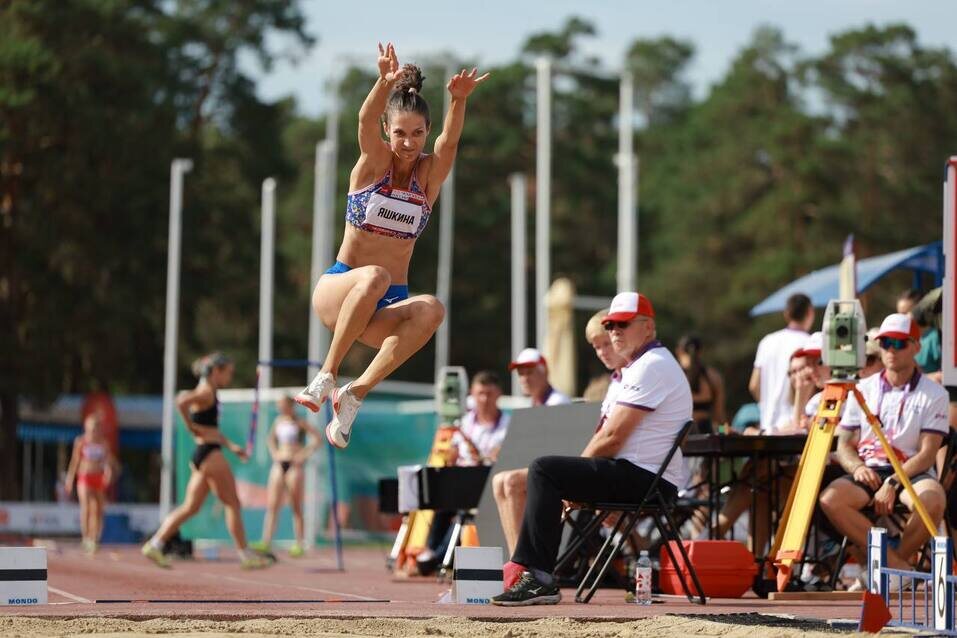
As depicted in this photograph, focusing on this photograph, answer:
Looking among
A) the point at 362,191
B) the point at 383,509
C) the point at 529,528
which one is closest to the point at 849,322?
the point at 529,528

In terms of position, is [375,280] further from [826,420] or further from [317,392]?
[826,420]

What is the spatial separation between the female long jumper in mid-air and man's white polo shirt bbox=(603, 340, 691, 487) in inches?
45.1

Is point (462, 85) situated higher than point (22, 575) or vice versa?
point (462, 85)

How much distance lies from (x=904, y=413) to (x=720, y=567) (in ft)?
4.63

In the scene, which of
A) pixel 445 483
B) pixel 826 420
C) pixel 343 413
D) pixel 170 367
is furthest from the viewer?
pixel 170 367

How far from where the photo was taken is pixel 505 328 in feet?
163

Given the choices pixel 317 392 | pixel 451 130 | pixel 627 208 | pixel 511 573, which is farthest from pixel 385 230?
pixel 627 208

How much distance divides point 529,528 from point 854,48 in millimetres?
40408

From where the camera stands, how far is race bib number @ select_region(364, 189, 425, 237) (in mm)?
8938

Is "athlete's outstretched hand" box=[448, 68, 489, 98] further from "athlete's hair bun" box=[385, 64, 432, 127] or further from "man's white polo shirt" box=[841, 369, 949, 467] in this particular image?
"man's white polo shirt" box=[841, 369, 949, 467]

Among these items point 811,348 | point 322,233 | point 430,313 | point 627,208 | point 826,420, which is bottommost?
point 826,420

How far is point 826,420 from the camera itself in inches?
376

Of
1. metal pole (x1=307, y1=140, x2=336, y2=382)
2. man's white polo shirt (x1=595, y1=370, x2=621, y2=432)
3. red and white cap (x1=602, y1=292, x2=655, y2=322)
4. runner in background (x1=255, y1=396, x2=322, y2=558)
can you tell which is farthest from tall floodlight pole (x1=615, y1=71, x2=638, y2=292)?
red and white cap (x1=602, y1=292, x2=655, y2=322)

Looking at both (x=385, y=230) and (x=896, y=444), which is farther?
(x=896, y=444)
